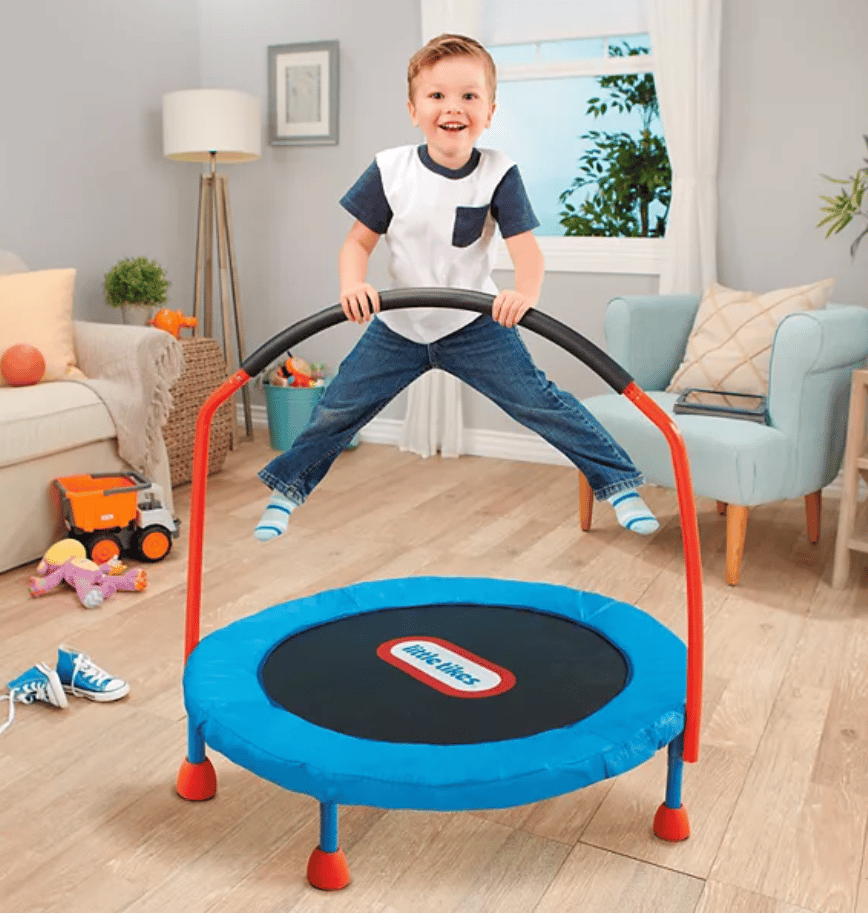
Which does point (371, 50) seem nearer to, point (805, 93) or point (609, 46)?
point (609, 46)

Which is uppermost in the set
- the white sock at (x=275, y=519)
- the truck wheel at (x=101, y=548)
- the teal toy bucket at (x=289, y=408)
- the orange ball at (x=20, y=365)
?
the orange ball at (x=20, y=365)

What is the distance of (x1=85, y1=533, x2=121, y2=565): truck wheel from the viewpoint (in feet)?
9.57

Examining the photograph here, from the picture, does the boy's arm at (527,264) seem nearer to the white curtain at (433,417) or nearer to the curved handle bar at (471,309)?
the curved handle bar at (471,309)

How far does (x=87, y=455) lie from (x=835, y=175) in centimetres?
268

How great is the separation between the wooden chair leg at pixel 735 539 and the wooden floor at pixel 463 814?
0.17 ft

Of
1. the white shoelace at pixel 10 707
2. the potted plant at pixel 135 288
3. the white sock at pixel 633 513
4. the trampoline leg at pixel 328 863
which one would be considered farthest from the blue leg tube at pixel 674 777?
the potted plant at pixel 135 288

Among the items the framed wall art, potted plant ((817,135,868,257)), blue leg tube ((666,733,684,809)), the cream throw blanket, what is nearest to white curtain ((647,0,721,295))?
potted plant ((817,135,868,257))

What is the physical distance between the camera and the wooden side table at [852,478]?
8.95 feet

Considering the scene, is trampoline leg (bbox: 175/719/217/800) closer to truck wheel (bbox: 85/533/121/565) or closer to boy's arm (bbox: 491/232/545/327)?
boy's arm (bbox: 491/232/545/327)

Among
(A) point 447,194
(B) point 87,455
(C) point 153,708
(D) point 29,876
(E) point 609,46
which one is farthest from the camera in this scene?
(E) point 609,46

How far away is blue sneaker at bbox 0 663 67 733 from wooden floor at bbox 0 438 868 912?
0.9 inches

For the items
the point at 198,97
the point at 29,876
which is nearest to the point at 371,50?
the point at 198,97

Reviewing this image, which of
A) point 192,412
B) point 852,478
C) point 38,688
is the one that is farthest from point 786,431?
point 192,412

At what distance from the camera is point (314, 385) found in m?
4.39
